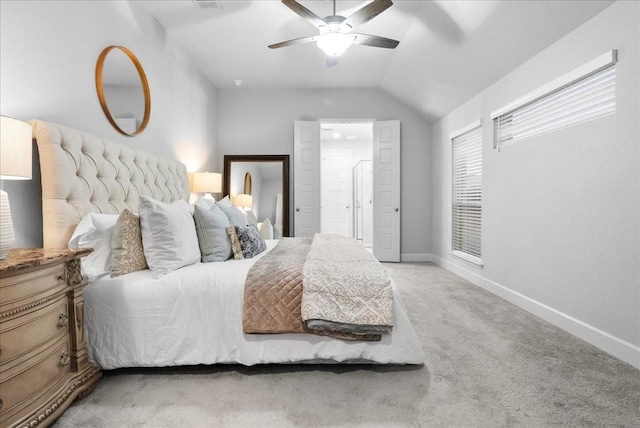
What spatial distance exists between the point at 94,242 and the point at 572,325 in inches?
125

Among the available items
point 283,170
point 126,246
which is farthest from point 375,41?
point 283,170

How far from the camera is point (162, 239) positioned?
1.92 meters

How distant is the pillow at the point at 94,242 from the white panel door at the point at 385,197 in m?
3.96

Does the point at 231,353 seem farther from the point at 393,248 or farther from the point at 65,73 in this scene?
the point at 393,248

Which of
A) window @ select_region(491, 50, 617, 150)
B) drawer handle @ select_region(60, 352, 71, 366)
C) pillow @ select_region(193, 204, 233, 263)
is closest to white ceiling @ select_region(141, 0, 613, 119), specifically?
window @ select_region(491, 50, 617, 150)

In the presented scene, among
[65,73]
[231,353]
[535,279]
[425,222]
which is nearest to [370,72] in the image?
[425,222]

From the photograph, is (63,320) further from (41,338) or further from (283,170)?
(283,170)

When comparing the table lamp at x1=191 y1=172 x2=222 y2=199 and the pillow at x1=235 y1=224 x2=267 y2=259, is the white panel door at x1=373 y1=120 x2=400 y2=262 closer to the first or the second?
the table lamp at x1=191 y1=172 x2=222 y2=199

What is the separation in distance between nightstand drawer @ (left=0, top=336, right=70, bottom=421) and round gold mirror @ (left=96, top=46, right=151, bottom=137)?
5.76 feet

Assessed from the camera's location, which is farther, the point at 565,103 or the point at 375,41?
the point at 375,41

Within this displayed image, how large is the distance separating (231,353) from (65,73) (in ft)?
6.52

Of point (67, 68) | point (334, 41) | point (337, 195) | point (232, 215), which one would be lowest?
point (232, 215)

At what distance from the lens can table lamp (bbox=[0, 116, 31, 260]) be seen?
1.28 metres

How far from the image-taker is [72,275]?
1.55 meters
